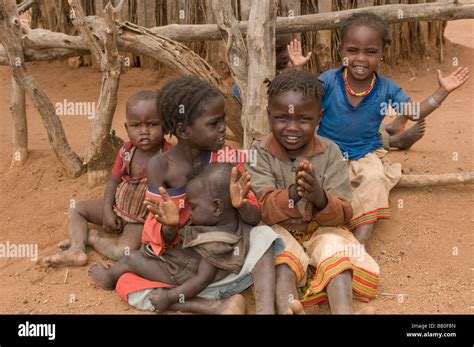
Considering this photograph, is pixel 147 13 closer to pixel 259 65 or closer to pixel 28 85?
pixel 28 85

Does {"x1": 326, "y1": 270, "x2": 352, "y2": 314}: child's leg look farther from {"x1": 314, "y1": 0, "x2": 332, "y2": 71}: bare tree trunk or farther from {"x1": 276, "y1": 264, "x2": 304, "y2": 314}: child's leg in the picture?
{"x1": 314, "y1": 0, "x2": 332, "y2": 71}: bare tree trunk

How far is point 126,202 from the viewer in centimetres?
387

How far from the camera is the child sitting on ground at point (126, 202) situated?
375 cm

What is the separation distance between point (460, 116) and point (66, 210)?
3681 mm

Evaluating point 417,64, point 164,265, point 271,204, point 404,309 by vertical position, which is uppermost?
point 417,64

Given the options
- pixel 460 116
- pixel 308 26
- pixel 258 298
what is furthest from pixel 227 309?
pixel 460 116

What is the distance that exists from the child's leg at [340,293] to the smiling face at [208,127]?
87cm

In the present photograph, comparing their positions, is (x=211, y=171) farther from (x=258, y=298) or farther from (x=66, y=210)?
(x=66, y=210)

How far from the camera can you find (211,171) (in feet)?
10.4

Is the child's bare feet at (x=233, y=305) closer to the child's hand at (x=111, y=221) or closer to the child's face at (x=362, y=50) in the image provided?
the child's hand at (x=111, y=221)

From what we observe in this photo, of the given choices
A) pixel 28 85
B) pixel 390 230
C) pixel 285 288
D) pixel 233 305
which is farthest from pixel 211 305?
pixel 28 85

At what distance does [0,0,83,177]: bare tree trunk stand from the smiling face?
1.73 meters

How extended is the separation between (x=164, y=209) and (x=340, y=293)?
0.90 metres

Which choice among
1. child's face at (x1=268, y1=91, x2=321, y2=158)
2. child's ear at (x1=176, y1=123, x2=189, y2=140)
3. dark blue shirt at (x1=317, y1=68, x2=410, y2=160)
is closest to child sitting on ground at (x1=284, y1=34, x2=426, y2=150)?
dark blue shirt at (x1=317, y1=68, x2=410, y2=160)
